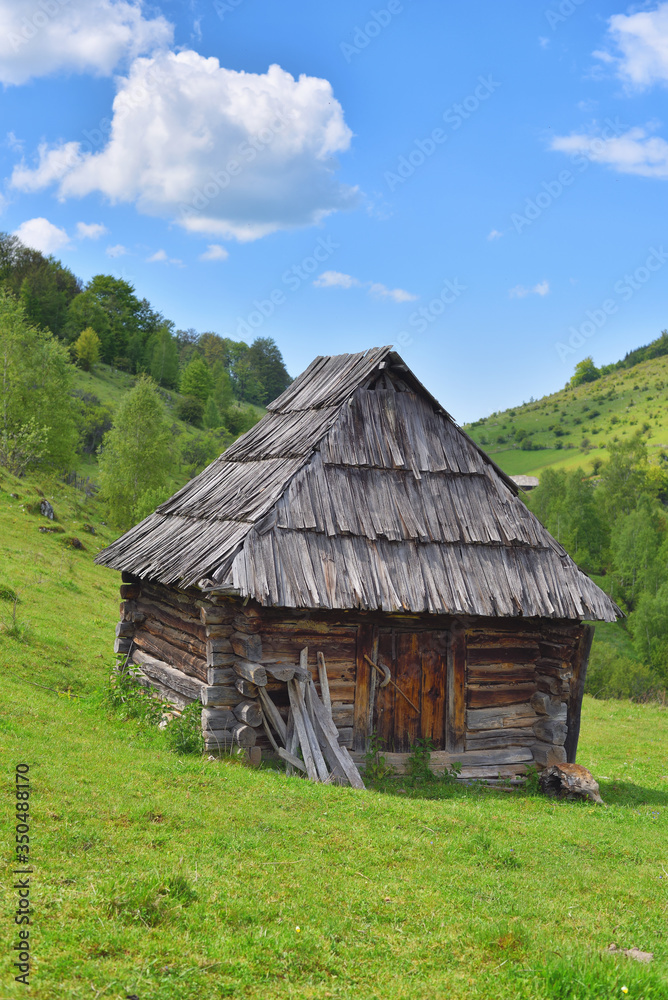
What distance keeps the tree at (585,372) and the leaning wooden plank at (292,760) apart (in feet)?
444

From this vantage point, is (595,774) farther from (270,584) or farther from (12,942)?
(12,942)

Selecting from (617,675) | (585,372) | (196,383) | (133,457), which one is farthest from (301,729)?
(585,372)

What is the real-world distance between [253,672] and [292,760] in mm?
1157

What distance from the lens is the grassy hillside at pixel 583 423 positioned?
307ft

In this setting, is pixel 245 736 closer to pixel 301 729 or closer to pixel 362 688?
pixel 301 729

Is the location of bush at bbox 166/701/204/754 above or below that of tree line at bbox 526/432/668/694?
below

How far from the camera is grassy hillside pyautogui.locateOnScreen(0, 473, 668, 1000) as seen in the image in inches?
177

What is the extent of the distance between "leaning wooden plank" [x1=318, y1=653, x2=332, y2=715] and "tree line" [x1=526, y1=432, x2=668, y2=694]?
1276 inches

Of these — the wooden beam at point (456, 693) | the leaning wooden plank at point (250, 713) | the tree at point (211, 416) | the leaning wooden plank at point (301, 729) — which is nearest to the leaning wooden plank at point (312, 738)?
the leaning wooden plank at point (301, 729)

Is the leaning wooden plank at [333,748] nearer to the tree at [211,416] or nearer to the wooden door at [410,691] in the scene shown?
the wooden door at [410,691]

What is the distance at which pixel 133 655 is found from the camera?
13.2m

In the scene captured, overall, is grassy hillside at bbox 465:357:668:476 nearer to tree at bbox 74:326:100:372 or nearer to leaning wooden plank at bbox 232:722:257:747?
tree at bbox 74:326:100:372

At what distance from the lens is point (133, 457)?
37.2 meters

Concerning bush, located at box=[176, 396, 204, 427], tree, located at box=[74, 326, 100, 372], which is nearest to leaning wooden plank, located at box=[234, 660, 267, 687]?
tree, located at box=[74, 326, 100, 372]
